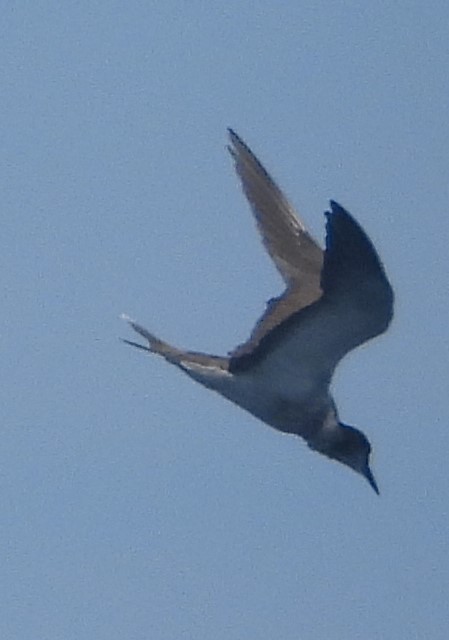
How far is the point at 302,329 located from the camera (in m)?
23.2

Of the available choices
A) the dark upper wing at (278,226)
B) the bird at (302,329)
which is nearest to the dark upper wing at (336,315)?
the bird at (302,329)

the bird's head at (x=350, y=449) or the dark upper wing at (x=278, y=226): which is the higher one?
the dark upper wing at (x=278, y=226)

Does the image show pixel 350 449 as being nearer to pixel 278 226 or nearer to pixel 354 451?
pixel 354 451

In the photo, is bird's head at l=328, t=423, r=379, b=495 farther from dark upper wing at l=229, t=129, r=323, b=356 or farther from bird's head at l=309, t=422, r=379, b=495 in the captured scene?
dark upper wing at l=229, t=129, r=323, b=356

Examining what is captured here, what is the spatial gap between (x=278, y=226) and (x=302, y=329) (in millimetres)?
2369

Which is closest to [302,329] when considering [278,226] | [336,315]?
[336,315]

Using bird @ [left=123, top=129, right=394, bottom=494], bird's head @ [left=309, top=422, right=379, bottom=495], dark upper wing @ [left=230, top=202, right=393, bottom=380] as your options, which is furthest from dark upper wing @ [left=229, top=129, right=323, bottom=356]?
bird's head @ [left=309, top=422, right=379, bottom=495]

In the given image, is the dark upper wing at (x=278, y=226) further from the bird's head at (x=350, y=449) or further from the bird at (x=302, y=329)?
the bird's head at (x=350, y=449)

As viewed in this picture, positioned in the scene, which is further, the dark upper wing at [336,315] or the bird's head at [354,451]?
the bird's head at [354,451]

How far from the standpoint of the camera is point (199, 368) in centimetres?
2344

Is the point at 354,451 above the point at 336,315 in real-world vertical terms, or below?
below

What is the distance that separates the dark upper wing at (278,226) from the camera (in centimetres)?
2480

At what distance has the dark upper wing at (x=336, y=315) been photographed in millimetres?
21531

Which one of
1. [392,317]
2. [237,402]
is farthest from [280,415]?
[392,317]
